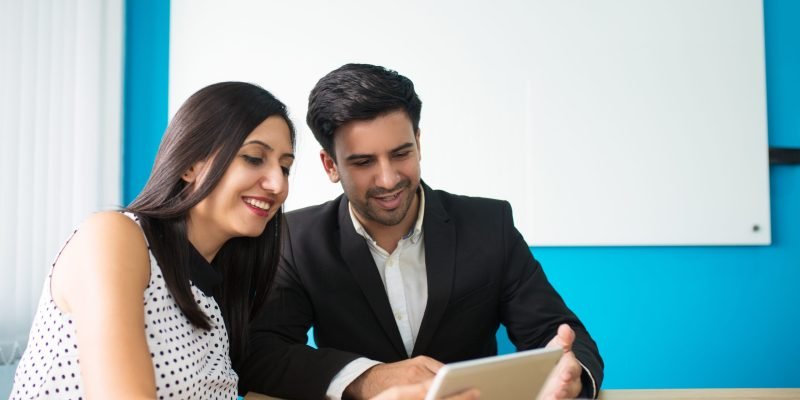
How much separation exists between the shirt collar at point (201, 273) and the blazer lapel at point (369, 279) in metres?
0.37

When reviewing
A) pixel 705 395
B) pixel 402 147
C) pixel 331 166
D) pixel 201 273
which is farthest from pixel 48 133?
pixel 705 395

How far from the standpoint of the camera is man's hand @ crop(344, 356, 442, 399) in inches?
51.4

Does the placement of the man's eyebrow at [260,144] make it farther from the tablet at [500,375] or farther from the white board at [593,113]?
the white board at [593,113]

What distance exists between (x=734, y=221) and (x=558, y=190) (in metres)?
0.74

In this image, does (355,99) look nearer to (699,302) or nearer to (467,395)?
(467,395)

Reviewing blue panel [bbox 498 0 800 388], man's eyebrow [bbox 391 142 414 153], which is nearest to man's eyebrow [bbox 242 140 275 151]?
man's eyebrow [bbox 391 142 414 153]

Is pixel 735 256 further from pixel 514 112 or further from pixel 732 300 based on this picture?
pixel 514 112

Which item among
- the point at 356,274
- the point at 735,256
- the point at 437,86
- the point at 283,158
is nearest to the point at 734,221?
the point at 735,256

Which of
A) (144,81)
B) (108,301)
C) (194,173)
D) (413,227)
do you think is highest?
(144,81)

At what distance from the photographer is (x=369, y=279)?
5.31ft

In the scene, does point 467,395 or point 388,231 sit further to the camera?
point 388,231

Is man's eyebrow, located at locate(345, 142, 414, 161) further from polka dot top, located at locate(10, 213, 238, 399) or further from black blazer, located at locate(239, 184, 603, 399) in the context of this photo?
polka dot top, located at locate(10, 213, 238, 399)

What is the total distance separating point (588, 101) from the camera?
2699mm

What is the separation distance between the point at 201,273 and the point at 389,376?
1.47ft
